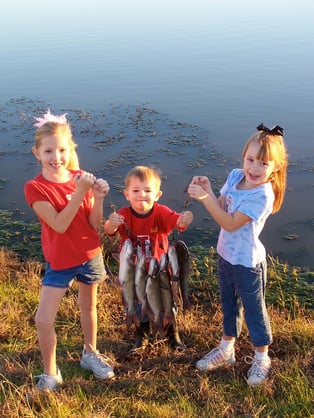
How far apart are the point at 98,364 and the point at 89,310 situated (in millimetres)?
482

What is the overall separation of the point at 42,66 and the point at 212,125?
8.49 m

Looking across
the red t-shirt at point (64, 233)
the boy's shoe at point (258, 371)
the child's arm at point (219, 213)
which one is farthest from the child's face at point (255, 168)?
the boy's shoe at point (258, 371)

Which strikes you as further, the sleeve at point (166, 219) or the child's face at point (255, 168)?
the sleeve at point (166, 219)

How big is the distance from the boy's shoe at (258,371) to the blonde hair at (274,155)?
129 centimetres

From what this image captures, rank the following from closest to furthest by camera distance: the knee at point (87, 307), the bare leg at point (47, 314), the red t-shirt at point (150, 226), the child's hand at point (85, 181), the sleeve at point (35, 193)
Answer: the child's hand at point (85, 181), the sleeve at point (35, 193), the bare leg at point (47, 314), the red t-shirt at point (150, 226), the knee at point (87, 307)

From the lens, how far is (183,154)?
10.6m

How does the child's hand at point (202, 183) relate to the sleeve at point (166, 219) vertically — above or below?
above

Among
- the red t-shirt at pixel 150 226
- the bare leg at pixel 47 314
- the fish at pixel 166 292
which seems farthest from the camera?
the red t-shirt at pixel 150 226

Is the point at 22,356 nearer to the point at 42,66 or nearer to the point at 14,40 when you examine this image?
the point at 42,66

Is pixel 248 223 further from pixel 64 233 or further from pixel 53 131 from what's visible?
pixel 53 131

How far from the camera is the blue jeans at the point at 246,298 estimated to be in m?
3.86

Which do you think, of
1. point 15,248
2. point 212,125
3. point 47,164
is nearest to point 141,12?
point 212,125

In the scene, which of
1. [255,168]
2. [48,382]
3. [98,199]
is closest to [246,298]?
[255,168]

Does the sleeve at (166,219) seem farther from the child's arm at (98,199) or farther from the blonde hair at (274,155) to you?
the blonde hair at (274,155)
